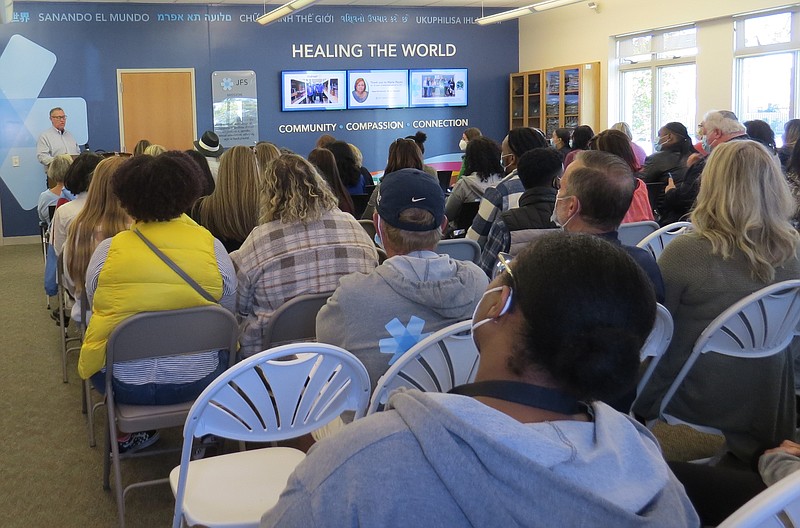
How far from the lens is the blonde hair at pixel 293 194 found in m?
2.98

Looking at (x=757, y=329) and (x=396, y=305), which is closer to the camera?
(x=396, y=305)

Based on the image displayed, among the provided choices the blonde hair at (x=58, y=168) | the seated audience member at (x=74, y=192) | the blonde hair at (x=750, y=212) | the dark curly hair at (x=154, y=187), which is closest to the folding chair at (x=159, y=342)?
the dark curly hair at (x=154, y=187)

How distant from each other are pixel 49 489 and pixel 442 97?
411 inches

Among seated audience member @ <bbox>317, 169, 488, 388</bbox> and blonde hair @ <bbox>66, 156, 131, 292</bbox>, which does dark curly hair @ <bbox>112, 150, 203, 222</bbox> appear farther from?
seated audience member @ <bbox>317, 169, 488, 388</bbox>

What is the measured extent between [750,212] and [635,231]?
Result: 154 centimetres

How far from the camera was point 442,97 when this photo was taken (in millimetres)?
12711

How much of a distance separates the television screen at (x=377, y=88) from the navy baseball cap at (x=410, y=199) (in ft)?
33.2

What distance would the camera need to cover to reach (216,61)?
37.6 feet

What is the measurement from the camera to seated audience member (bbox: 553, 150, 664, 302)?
251 centimetres

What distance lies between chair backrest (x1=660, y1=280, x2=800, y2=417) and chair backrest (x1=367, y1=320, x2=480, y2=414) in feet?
2.43

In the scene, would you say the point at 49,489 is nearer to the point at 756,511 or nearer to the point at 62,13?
the point at 756,511

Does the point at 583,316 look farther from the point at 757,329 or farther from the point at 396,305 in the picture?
the point at 757,329

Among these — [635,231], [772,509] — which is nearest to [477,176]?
[635,231]

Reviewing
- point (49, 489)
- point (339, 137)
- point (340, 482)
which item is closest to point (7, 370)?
point (49, 489)
